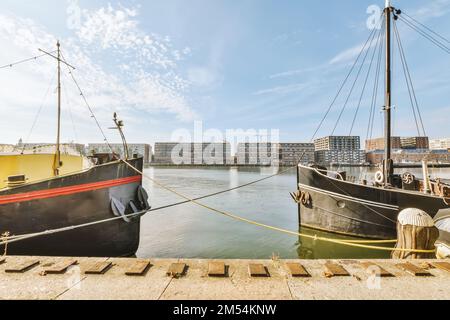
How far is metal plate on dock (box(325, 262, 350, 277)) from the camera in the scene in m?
3.92

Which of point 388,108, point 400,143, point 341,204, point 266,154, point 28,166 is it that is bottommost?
point 341,204

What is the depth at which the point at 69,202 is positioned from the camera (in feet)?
25.6

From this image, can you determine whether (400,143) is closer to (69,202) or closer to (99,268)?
(69,202)

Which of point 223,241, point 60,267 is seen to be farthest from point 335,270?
point 223,241

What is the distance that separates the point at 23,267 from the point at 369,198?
13.0 metres

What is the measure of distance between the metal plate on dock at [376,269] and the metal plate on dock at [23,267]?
5.83m

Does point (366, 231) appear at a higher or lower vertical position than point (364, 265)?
lower

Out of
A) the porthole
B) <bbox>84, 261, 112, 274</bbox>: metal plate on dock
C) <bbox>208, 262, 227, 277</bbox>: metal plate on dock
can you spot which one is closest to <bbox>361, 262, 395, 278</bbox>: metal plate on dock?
<bbox>208, 262, 227, 277</bbox>: metal plate on dock

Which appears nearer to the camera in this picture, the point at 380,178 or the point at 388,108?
the point at 380,178

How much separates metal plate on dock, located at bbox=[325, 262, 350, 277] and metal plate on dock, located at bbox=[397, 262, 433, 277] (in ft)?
3.57
